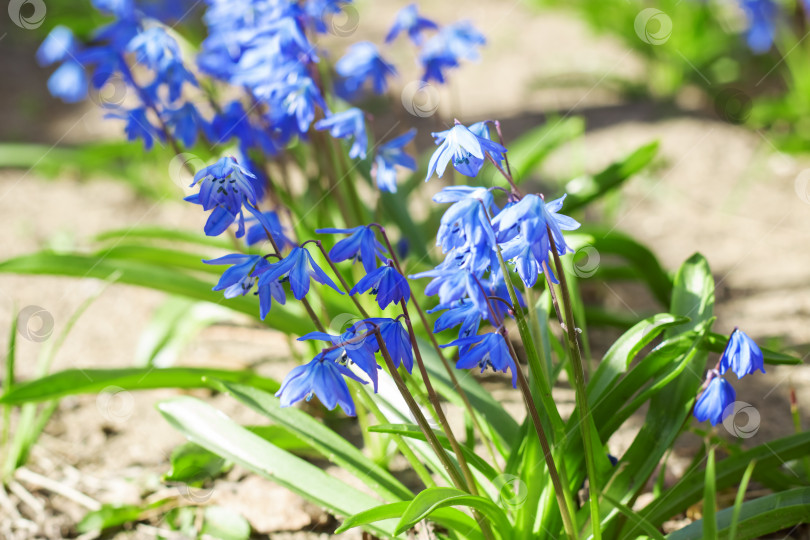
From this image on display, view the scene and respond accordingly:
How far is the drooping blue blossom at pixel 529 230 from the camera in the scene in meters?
1.23

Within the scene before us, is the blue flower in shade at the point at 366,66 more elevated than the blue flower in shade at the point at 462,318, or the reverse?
the blue flower in shade at the point at 366,66

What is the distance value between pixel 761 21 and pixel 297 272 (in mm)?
4370

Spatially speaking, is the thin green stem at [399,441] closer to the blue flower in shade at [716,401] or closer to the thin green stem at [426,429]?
the thin green stem at [426,429]

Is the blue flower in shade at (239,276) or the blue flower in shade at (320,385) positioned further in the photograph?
the blue flower in shade at (239,276)

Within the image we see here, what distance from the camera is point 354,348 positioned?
1.31m

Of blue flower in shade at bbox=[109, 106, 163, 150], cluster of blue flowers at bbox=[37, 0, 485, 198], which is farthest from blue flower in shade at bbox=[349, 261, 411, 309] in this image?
blue flower in shade at bbox=[109, 106, 163, 150]

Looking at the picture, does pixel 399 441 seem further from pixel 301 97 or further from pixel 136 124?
pixel 136 124

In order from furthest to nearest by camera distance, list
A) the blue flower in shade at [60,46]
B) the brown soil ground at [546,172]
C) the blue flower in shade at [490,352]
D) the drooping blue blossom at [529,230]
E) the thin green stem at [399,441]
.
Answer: the blue flower in shade at [60,46] < the brown soil ground at [546,172] < the thin green stem at [399,441] < the blue flower in shade at [490,352] < the drooping blue blossom at [529,230]

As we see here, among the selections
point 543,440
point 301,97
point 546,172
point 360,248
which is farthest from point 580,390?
point 546,172

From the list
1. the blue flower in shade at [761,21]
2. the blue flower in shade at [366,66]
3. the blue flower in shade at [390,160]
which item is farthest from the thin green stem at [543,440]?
the blue flower in shade at [761,21]

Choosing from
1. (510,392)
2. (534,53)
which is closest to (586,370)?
(510,392)

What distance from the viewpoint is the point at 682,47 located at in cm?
484

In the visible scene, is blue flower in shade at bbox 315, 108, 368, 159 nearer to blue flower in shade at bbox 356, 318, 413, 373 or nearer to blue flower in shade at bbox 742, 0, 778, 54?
blue flower in shade at bbox 356, 318, 413, 373

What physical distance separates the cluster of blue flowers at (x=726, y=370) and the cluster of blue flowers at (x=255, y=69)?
39.5 inches
